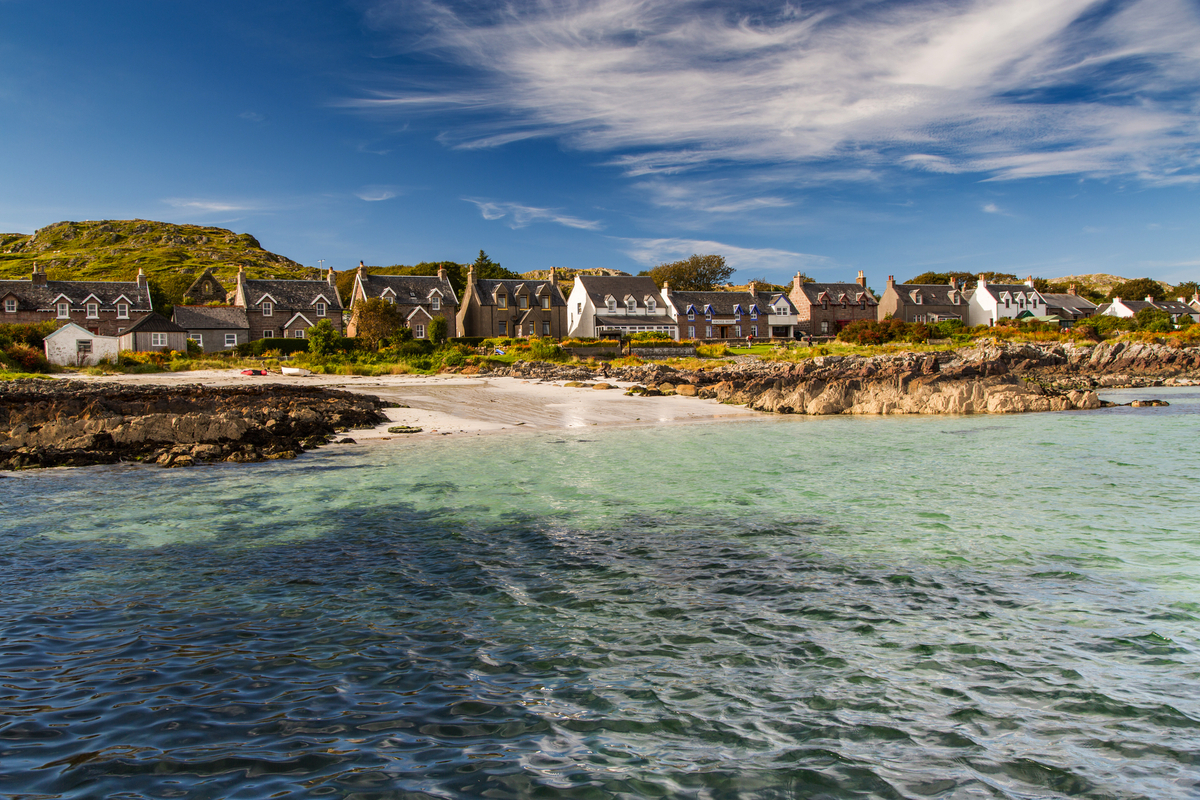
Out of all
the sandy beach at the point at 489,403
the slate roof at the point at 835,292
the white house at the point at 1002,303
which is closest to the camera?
the sandy beach at the point at 489,403

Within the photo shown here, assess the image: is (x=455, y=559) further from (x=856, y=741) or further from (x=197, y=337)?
(x=197, y=337)

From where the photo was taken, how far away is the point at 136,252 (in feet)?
482

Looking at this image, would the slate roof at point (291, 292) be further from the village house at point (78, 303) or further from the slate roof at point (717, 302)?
the slate roof at point (717, 302)

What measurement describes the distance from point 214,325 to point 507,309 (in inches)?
1119

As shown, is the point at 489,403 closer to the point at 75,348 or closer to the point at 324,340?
the point at 324,340

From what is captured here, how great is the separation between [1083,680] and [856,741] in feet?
7.54

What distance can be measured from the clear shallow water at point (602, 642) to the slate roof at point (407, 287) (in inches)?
2360

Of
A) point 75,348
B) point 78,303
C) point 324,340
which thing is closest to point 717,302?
point 324,340

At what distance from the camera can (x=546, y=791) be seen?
401 cm

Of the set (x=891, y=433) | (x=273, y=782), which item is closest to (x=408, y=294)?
(x=891, y=433)

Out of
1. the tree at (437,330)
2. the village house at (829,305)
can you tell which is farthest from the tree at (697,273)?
the tree at (437,330)

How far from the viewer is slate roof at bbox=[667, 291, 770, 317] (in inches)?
3127

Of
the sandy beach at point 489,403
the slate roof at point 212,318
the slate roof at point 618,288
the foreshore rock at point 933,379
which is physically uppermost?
the slate roof at point 618,288

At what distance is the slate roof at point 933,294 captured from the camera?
88.5 metres
